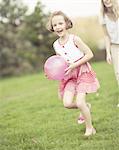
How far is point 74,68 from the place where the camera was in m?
5.68

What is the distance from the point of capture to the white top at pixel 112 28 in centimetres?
692

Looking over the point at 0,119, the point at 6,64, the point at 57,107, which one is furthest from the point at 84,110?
the point at 6,64

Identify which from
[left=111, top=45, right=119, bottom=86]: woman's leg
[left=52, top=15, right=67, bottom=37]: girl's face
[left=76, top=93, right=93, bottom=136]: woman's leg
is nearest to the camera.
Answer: [left=76, top=93, right=93, bottom=136]: woman's leg

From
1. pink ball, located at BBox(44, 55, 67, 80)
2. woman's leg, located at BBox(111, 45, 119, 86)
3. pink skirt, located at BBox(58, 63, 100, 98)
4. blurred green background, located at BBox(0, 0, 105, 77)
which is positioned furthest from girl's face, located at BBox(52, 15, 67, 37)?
blurred green background, located at BBox(0, 0, 105, 77)

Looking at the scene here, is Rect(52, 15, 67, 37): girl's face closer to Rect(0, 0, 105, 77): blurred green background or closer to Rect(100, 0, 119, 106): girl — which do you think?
Rect(100, 0, 119, 106): girl

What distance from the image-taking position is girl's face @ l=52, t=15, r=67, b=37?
18.7 ft

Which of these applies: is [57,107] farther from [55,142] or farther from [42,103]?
[55,142]

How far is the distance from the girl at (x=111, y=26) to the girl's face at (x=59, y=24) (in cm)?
115

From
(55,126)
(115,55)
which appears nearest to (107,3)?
(115,55)

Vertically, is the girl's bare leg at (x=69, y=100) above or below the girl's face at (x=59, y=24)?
below

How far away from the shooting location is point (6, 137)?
6.02 m

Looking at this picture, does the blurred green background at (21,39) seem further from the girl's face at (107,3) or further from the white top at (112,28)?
the girl's face at (107,3)

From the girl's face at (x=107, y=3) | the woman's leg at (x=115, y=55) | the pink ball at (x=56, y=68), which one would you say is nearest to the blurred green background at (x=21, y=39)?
the woman's leg at (x=115, y=55)

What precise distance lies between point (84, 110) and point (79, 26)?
2099cm
